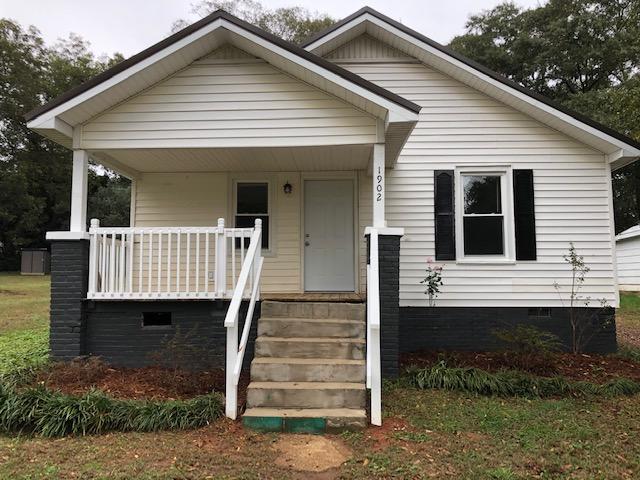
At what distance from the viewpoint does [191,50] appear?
6160mm

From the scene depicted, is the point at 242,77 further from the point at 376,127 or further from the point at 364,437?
the point at 364,437

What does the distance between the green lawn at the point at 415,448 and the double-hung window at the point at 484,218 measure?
3084 mm

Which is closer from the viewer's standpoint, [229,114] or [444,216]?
[229,114]

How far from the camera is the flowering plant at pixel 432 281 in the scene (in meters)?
7.57

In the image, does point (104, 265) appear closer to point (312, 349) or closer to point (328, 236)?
point (312, 349)

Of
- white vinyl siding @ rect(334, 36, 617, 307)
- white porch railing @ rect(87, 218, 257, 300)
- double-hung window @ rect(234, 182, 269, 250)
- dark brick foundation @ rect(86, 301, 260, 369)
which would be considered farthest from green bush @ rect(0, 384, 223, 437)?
white vinyl siding @ rect(334, 36, 617, 307)

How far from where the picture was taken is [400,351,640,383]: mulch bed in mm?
6230

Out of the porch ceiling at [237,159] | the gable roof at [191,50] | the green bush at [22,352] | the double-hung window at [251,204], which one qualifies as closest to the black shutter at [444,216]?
the porch ceiling at [237,159]

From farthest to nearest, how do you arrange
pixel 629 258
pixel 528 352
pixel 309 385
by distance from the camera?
pixel 629 258, pixel 528 352, pixel 309 385

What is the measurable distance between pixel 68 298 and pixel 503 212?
676 cm

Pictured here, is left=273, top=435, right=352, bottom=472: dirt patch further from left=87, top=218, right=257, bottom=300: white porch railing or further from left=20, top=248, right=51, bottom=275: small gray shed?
left=20, top=248, right=51, bottom=275: small gray shed

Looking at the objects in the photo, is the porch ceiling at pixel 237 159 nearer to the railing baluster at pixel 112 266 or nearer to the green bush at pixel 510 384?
the railing baluster at pixel 112 266

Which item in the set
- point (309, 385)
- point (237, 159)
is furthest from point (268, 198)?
point (309, 385)

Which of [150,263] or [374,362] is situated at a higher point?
[150,263]
